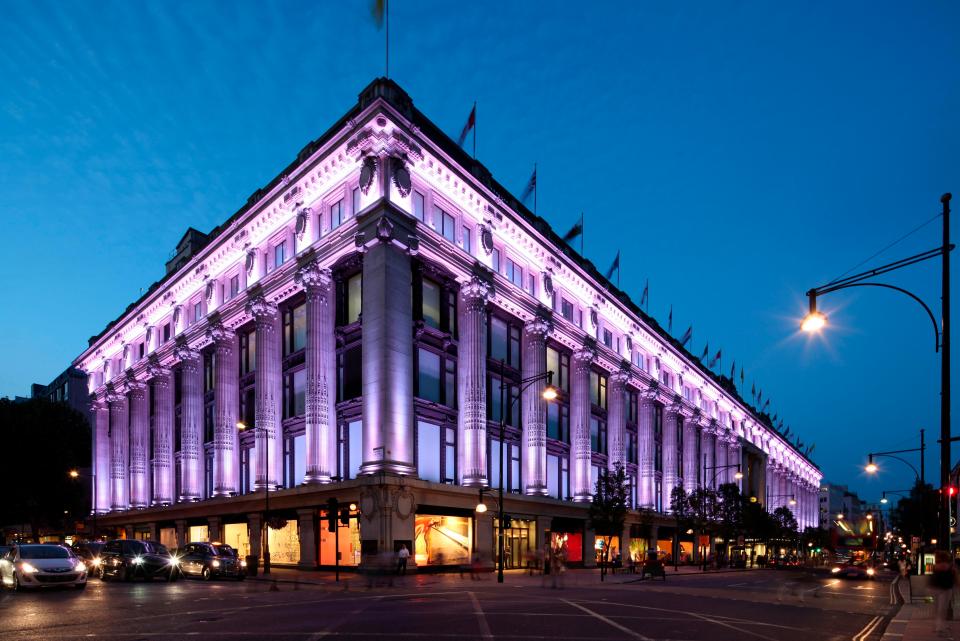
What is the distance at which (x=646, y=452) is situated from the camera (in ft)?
233

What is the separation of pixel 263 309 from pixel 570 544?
2892 cm

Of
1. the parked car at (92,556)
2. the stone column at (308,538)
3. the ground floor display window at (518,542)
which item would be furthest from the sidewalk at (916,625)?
the parked car at (92,556)

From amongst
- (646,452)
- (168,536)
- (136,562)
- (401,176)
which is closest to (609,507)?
(646,452)

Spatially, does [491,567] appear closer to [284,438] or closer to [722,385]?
[284,438]

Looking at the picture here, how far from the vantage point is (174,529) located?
Result: 60.6m

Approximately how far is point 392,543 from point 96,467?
53.3m

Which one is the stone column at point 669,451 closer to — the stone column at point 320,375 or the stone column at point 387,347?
the stone column at point 387,347

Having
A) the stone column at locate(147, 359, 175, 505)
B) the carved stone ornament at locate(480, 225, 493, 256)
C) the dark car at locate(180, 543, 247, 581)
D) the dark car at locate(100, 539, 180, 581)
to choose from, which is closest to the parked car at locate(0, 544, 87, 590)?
the dark car at locate(100, 539, 180, 581)

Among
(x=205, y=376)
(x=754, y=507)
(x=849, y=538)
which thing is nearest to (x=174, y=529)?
(x=205, y=376)

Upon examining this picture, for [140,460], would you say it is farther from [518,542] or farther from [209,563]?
[209,563]

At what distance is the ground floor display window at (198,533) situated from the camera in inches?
2192

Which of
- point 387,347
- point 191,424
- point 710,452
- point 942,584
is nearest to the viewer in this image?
point 942,584

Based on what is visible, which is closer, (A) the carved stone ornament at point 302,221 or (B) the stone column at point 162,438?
(A) the carved stone ornament at point 302,221

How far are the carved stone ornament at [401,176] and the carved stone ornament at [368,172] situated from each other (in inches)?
39.1
